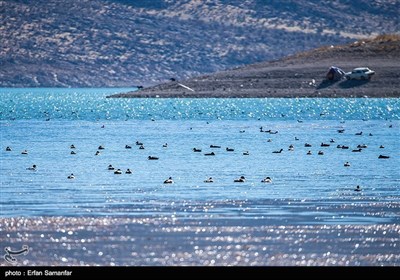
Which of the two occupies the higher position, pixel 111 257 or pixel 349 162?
pixel 111 257

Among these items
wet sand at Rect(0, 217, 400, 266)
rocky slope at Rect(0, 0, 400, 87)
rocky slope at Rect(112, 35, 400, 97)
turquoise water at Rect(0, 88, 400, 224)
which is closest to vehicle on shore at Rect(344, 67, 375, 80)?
rocky slope at Rect(112, 35, 400, 97)

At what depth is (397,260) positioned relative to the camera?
2148cm

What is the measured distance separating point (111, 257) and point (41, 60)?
552ft

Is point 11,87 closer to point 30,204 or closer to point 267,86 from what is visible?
point 267,86

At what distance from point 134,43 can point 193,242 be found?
6677 inches

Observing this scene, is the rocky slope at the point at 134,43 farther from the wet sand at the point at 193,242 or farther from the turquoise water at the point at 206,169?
the wet sand at the point at 193,242

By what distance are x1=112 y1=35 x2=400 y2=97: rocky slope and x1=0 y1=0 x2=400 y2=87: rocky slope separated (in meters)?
73.9

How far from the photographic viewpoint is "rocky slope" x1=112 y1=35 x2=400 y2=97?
98.2 metres

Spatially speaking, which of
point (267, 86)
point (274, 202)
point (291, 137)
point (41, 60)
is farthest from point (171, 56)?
point (274, 202)

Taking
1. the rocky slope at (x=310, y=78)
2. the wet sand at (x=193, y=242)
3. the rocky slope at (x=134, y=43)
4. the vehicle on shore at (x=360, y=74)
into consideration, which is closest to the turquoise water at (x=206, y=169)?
the wet sand at (x=193, y=242)

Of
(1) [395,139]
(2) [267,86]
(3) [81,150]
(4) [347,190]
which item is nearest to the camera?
(4) [347,190]

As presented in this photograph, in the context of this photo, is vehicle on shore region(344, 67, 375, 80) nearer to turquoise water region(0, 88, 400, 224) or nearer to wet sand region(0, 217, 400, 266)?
turquoise water region(0, 88, 400, 224)

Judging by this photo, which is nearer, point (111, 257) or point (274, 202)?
point (111, 257)

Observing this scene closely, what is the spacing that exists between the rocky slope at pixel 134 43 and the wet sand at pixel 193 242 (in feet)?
525
